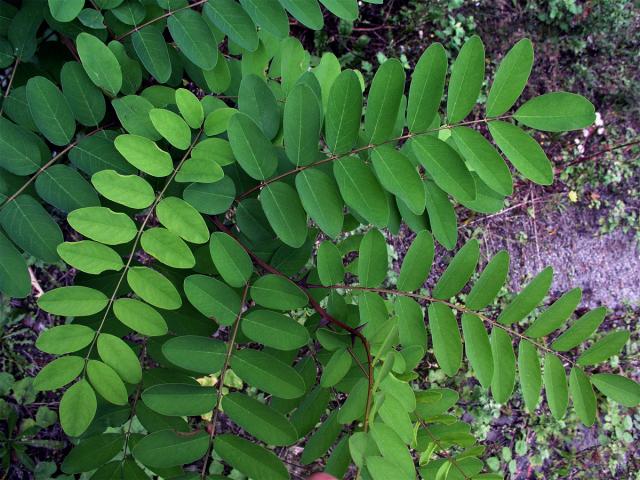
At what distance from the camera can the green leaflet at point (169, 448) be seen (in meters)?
1.17

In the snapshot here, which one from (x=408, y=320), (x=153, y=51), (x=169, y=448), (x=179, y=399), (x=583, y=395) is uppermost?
(x=153, y=51)

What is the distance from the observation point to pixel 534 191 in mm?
3898

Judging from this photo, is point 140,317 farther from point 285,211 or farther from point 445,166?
point 445,166

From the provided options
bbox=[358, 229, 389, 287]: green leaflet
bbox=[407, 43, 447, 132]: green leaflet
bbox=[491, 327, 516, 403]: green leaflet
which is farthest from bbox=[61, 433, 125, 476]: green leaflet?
bbox=[407, 43, 447, 132]: green leaflet

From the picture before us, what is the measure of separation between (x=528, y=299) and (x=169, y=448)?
979mm

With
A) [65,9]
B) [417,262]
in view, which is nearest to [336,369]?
[417,262]

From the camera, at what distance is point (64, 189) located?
132 cm

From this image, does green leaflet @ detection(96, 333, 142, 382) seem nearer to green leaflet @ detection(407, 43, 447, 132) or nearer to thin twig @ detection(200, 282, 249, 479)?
thin twig @ detection(200, 282, 249, 479)

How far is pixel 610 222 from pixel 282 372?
3.73 m

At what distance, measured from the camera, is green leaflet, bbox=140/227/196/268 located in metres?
1.22

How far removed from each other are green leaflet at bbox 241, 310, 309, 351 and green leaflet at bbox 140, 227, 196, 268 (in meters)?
0.20

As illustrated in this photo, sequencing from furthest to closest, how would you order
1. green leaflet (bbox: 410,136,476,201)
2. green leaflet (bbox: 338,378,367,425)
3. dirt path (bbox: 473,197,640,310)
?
dirt path (bbox: 473,197,640,310) < green leaflet (bbox: 410,136,476,201) < green leaflet (bbox: 338,378,367,425)

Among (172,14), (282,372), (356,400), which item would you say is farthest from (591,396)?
(172,14)

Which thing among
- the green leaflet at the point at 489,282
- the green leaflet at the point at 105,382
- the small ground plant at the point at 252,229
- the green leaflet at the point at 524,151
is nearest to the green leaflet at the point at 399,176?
the small ground plant at the point at 252,229
